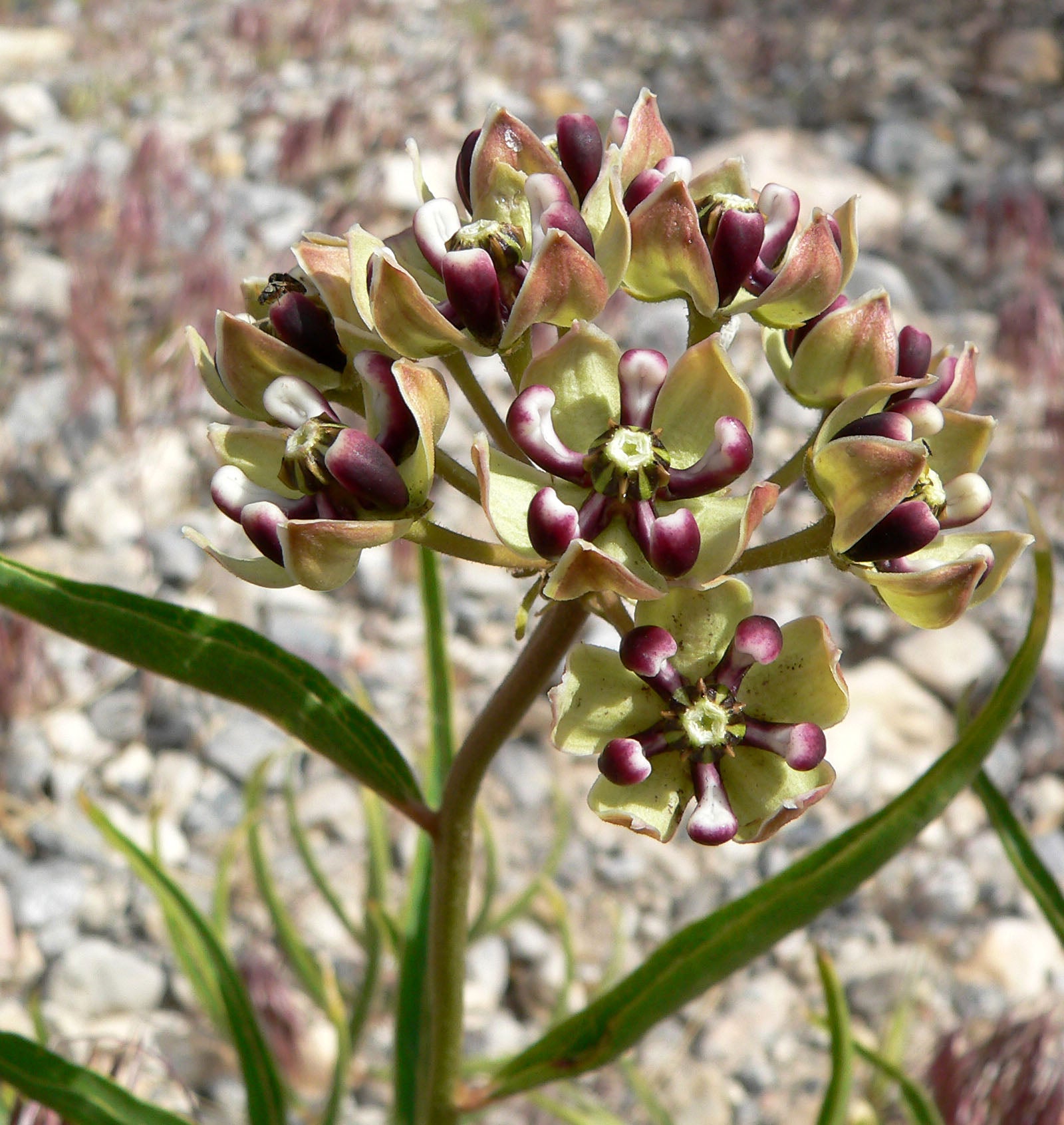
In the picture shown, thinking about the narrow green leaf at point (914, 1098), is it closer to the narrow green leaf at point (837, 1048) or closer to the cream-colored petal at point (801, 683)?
the narrow green leaf at point (837, 1048)

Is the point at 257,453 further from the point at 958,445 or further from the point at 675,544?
the point at 958,445

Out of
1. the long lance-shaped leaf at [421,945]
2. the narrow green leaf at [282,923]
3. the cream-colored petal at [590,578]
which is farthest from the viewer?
the narrow green leaf at [282,923]

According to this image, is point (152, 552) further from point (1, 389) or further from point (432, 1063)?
Result: point (432, 1063)

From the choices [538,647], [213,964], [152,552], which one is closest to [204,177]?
[152,552]

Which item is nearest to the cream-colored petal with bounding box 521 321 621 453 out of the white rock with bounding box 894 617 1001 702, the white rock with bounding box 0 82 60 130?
the white rock with bounding box 894 617 1001 702

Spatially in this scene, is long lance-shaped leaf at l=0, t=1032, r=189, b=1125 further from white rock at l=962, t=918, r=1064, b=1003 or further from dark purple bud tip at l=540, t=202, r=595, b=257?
white rock at l=962, t=918, r=1064, b=1003

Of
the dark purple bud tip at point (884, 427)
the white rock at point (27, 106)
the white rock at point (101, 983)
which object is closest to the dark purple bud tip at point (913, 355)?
the dark purple bud tip at point (884, 427)
